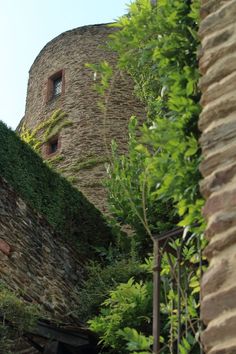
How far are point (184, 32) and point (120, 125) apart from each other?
1285 cm

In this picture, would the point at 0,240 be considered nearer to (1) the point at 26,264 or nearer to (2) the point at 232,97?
(1) the point at 26,264

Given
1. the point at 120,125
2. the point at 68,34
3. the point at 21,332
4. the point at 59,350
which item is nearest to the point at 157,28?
the point at 21,332

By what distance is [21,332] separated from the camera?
7551 millimetres

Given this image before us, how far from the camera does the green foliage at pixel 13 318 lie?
24.2 ft

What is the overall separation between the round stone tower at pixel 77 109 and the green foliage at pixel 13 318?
710 cm

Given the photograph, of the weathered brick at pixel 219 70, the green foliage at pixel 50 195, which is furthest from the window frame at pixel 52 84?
the weathered brick at pixel 219 70

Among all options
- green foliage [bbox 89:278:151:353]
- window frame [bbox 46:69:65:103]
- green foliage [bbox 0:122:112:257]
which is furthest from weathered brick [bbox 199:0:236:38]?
window frame [bbox 46:69:65:103]

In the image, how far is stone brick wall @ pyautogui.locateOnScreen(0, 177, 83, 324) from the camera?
9398 millimetres

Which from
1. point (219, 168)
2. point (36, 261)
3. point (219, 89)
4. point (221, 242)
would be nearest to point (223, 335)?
point (221, 242)

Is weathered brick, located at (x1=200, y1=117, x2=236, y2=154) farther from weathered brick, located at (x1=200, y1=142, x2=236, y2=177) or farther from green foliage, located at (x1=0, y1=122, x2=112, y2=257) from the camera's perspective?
green foliage, located at (x1=0, y1=122, x2=112, y2=257)

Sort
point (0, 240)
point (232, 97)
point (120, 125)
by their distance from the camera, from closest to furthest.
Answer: point (232, 97) < point (0, 240) < point (120, 125)

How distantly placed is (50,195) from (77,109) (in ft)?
18.6

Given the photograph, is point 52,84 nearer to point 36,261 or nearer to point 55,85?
point 55,85

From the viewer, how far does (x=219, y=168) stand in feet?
8.96
